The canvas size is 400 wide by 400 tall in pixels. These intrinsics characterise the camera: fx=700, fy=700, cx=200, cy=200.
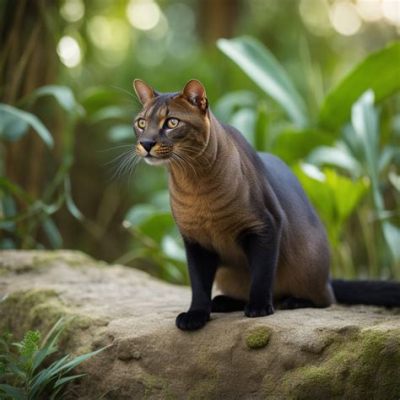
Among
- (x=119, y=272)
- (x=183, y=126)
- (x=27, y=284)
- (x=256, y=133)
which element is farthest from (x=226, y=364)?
(x=256, y=133)

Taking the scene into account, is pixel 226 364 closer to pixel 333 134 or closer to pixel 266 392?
pixel 266 392

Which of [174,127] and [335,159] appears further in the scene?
[335,159]

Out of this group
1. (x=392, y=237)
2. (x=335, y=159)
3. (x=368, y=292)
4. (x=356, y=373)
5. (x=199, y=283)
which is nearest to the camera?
(x=356, y=373)

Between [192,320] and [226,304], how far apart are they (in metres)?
0.42

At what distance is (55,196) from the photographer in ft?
16.7

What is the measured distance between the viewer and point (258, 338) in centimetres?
234

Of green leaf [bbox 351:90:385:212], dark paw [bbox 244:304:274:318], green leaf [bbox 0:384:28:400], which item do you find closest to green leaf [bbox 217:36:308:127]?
green leaf [bbox 351:90:385:212]

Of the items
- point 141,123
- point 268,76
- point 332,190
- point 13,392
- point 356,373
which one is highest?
point 268,76

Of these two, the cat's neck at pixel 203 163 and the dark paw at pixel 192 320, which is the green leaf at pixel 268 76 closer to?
the cat's neck at pixel 203 163

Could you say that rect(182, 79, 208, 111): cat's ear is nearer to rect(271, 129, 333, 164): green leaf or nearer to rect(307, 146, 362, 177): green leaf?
rect(307, 146, 362, 177): green leaf

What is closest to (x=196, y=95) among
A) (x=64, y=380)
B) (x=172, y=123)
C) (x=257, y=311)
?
(x=172, y=123)

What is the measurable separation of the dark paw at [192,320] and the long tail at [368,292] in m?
0.84

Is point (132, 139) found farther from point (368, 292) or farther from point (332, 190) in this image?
point (368, 292)

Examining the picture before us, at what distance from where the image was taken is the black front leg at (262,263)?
258 centimetres
